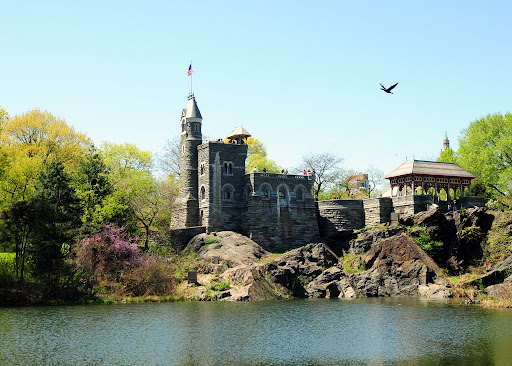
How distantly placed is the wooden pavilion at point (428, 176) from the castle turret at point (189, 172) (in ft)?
61.4

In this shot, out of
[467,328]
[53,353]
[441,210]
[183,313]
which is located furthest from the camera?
[441,210]

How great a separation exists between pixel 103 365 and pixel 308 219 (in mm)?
40125

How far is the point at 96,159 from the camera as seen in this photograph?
5744cm

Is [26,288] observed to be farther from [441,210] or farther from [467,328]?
[441,210]

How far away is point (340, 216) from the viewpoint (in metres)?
65.1

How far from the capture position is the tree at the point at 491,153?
7169 centimetres

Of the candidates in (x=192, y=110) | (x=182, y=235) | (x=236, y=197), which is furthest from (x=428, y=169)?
(x=182, y=235)

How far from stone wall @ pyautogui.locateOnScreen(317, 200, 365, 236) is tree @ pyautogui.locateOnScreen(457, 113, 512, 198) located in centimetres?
1649

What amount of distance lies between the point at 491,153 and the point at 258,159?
89.1ft

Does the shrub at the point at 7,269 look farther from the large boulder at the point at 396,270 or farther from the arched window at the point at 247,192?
the large boulder at the point at 396,270

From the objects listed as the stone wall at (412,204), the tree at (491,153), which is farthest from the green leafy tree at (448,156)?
the stone wall at (412,204)

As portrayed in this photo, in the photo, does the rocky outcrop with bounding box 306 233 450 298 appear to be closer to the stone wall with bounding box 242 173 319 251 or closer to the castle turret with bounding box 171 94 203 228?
the stone wall with bounding box 242 173 319 251

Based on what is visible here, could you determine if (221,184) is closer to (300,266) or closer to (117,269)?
(300,266)

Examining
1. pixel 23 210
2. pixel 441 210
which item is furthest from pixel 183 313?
pixel 441 210
